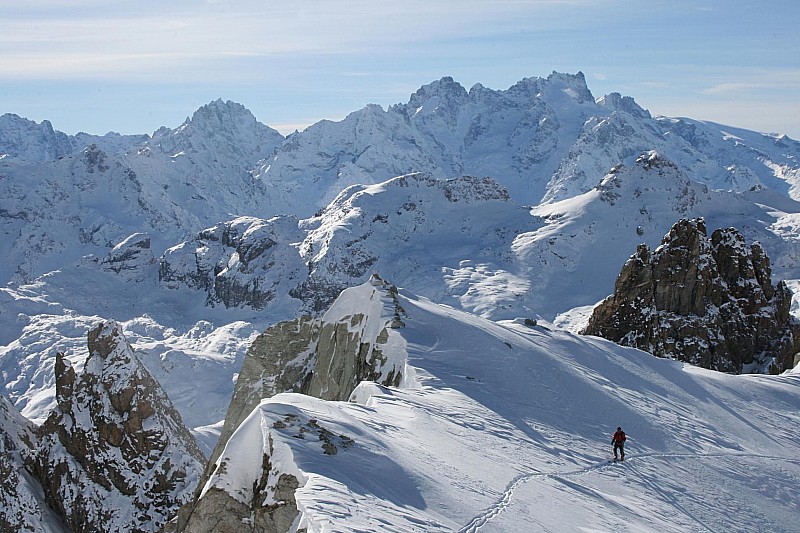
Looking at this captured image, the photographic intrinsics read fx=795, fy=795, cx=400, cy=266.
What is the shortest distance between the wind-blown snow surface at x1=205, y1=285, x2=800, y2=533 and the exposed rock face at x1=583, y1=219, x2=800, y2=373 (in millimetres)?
19851

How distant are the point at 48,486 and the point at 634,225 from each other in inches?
Result: 6400

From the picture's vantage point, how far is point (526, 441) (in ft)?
106

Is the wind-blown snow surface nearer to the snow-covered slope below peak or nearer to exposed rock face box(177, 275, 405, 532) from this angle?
exposed rock face box(177, 275, 405, 532)

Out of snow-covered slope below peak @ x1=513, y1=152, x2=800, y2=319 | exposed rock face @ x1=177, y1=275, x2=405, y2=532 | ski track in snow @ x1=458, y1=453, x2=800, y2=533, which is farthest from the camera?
snow-covered slope below peak @ x1=513, y1=152, x2=800, y2=319

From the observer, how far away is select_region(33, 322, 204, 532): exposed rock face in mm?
53719

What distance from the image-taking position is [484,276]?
625 ft

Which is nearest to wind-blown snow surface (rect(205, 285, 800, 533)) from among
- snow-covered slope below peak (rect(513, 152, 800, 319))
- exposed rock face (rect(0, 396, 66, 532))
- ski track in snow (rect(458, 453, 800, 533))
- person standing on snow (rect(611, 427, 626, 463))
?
ski track in snow (rect(458, 453, 800, 533))

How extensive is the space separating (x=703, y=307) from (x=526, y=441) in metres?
51.0

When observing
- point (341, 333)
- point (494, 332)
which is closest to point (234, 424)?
point (341, 333)

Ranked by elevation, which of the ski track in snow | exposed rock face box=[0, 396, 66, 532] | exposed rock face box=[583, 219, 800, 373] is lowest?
exposed rock face box=[0, 396, 66, 532]

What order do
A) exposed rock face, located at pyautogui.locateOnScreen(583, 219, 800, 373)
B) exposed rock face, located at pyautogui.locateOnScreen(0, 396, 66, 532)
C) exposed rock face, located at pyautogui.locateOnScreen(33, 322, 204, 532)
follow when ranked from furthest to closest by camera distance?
exposed rock face, located at pyautogui.locateOnScreen(583, 219, 800, 373)
exposed rock face, located at pyautogui.locateOnScreen(33, 322, 204, 532)
exposed rock face, located at pyautogui.locateOnScreen(0, 396, 66, 532)

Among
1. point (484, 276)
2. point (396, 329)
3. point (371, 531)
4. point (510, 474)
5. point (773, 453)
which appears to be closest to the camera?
point (371, 531)

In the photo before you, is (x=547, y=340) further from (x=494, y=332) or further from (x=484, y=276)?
(x=484, y=276)

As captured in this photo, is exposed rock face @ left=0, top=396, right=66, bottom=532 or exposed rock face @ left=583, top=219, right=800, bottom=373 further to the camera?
exposed rock face @ left=583, top=219, right=800, bottom=373
